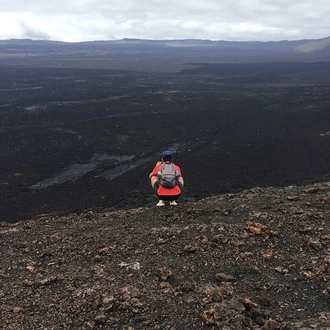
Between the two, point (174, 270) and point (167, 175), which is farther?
point (167, 175)

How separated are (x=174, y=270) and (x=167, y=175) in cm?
313

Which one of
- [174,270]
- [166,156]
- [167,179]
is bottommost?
[174,270]

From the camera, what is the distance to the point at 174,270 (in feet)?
21.1

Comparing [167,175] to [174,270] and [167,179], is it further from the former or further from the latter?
[174,270]

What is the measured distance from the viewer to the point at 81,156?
22.8 meters

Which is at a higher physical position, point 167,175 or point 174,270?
point 167,175

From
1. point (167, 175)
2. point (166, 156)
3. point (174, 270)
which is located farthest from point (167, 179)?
point (174, 270)

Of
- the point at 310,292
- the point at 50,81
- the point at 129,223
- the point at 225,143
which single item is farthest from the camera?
the point at 50,81

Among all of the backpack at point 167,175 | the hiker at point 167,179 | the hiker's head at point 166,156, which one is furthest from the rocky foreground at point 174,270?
the hiker's head at point 166,156

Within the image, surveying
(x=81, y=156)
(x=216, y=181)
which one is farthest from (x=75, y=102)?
(x=216, y=181)

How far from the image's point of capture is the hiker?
9.23 m

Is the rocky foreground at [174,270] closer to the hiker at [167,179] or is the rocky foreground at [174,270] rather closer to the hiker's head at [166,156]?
the hiker at [167,179]

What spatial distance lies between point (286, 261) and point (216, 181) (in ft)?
39.6

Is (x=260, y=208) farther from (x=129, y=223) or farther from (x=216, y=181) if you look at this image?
(x=216, y=181)
